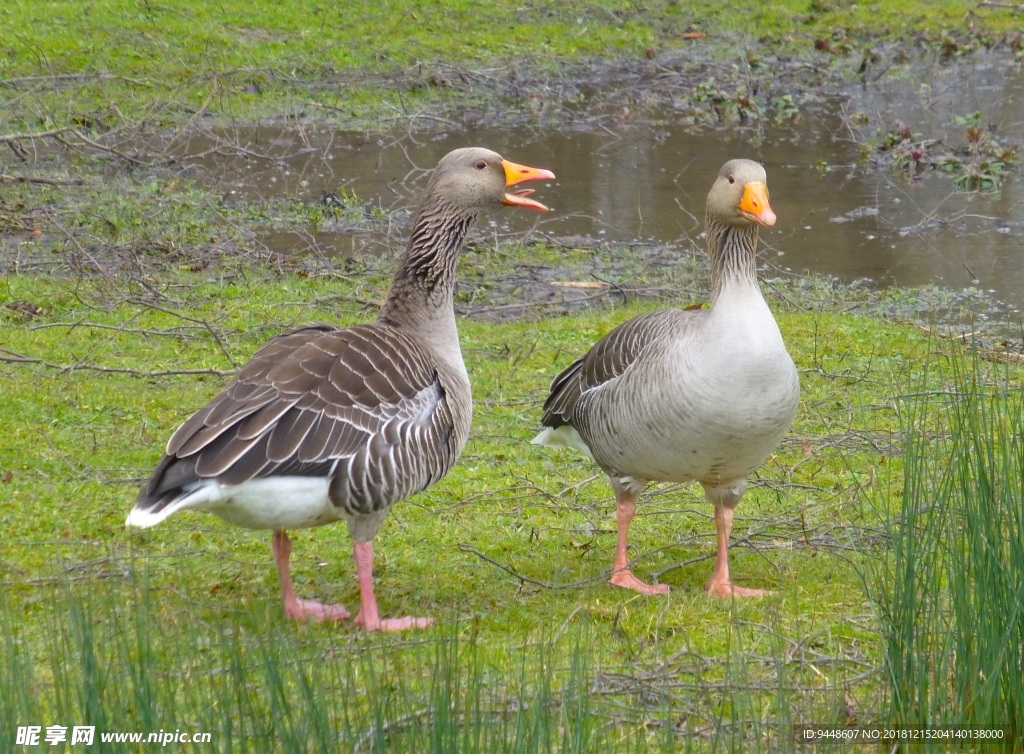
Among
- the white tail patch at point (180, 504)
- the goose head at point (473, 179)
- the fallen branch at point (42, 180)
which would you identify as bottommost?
the white tail patch at point (180, 504)

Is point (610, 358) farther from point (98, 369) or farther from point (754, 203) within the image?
point (98, 369)

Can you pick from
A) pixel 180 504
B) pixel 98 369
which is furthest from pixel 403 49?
pixel 180 504

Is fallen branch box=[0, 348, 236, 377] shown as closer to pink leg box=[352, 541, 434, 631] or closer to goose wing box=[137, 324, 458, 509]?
goose wing box=[137, 324, 458, 509]

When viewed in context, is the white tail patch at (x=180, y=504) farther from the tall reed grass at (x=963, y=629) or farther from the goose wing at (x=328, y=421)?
the tall reed grass at (x=963, y=629)

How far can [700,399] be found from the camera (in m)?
4.82

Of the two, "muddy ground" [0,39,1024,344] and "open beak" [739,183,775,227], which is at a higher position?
"muddy ground" [0,39,1024,344]

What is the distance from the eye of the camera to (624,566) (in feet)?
17.9

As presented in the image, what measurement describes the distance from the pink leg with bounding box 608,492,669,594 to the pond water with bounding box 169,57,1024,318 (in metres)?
5.94

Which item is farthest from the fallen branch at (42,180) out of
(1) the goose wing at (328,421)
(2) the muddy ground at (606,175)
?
(1) the goose wing at (328,421)

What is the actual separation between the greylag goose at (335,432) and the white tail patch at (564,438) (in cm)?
75

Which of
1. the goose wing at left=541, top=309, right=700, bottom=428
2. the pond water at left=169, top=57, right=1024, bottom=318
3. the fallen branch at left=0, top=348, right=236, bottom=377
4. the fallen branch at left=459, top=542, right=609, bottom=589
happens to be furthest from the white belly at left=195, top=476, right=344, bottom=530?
the pond water at left=169, top=57, right=1024, bottom=318

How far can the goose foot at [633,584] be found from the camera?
5.34 metres

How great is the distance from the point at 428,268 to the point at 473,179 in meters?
0.48

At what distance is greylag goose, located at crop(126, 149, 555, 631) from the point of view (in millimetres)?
4402
